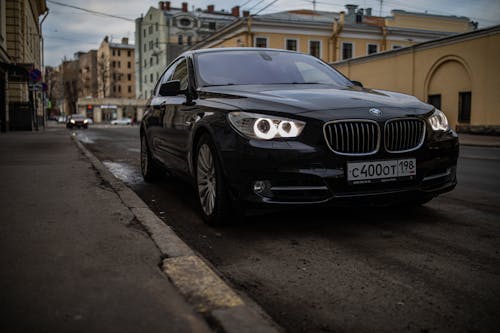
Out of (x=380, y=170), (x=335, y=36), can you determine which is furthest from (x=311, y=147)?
(x=335, y=36)

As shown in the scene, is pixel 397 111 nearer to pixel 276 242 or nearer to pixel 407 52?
pixel 276 242

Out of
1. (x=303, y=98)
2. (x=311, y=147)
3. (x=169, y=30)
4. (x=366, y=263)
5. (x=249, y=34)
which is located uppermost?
(x=169, y=30)

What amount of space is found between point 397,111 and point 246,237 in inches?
60.2

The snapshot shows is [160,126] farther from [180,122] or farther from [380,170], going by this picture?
[380,170]

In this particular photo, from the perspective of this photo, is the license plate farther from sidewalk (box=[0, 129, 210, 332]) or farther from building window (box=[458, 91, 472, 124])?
building window (box=[458, 91, 472, 124])

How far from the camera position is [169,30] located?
73.1 meters

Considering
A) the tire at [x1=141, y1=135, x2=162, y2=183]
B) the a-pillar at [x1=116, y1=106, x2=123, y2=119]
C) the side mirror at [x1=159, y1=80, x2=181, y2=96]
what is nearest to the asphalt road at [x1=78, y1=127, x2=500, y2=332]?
the side mirror at [x1=159, y1=80, x2=181, y2=96]

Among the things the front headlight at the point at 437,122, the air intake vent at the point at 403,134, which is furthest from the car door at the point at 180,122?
the front headlight at the point at 437,122

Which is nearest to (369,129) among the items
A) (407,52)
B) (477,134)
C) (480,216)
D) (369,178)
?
(369,178)

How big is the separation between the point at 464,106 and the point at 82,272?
25.6 m

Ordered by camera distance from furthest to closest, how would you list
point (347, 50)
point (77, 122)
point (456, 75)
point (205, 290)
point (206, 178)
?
point (347, 50) < point (77, 122) < point (456, 75) < point (206, 178) < point (205, 290)

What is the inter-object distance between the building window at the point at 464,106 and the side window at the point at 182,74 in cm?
2218

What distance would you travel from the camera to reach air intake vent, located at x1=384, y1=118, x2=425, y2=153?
3920 mm

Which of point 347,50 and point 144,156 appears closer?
point 144,156
